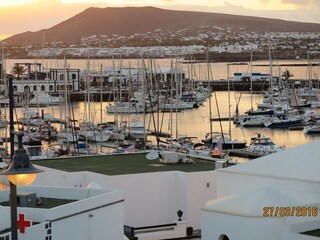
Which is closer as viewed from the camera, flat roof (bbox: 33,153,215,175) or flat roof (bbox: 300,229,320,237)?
flat roof (bbox: 300,229,320,237)

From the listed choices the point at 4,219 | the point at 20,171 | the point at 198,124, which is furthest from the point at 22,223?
the point at 198,124

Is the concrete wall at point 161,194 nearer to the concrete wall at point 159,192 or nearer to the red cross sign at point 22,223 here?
the concrete wall at point 159,192

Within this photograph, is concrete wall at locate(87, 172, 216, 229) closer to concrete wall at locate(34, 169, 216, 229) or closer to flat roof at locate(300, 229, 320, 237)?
concrete wall at locate(34, 169, 216, 229)

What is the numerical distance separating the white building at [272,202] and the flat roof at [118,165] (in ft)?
11.4

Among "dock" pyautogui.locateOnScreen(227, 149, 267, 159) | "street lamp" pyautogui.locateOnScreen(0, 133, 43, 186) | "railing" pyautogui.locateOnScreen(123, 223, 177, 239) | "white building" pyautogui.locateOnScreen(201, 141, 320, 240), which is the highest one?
"street lamp" pyautogui.locateOnScreen(0, 133, 43, 186)

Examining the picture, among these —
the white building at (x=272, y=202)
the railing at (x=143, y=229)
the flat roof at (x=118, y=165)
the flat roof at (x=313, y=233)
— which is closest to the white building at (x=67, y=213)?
the white building at (x=272, y=202)

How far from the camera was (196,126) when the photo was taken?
2458 inches

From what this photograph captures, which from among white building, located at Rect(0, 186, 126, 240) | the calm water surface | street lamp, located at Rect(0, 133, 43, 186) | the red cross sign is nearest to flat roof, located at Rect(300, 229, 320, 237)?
white building, located at Rect(0, 186, 126, 240)

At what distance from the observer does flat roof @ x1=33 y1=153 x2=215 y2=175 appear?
18078 mm

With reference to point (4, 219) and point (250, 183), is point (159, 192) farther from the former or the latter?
point (4, 219)

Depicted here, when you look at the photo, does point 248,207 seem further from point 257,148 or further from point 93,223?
point 257,148

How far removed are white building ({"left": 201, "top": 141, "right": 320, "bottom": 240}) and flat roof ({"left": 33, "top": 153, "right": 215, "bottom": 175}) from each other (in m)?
3.47

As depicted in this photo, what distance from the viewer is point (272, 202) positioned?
13.5m

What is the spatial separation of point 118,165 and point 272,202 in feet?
20.4
